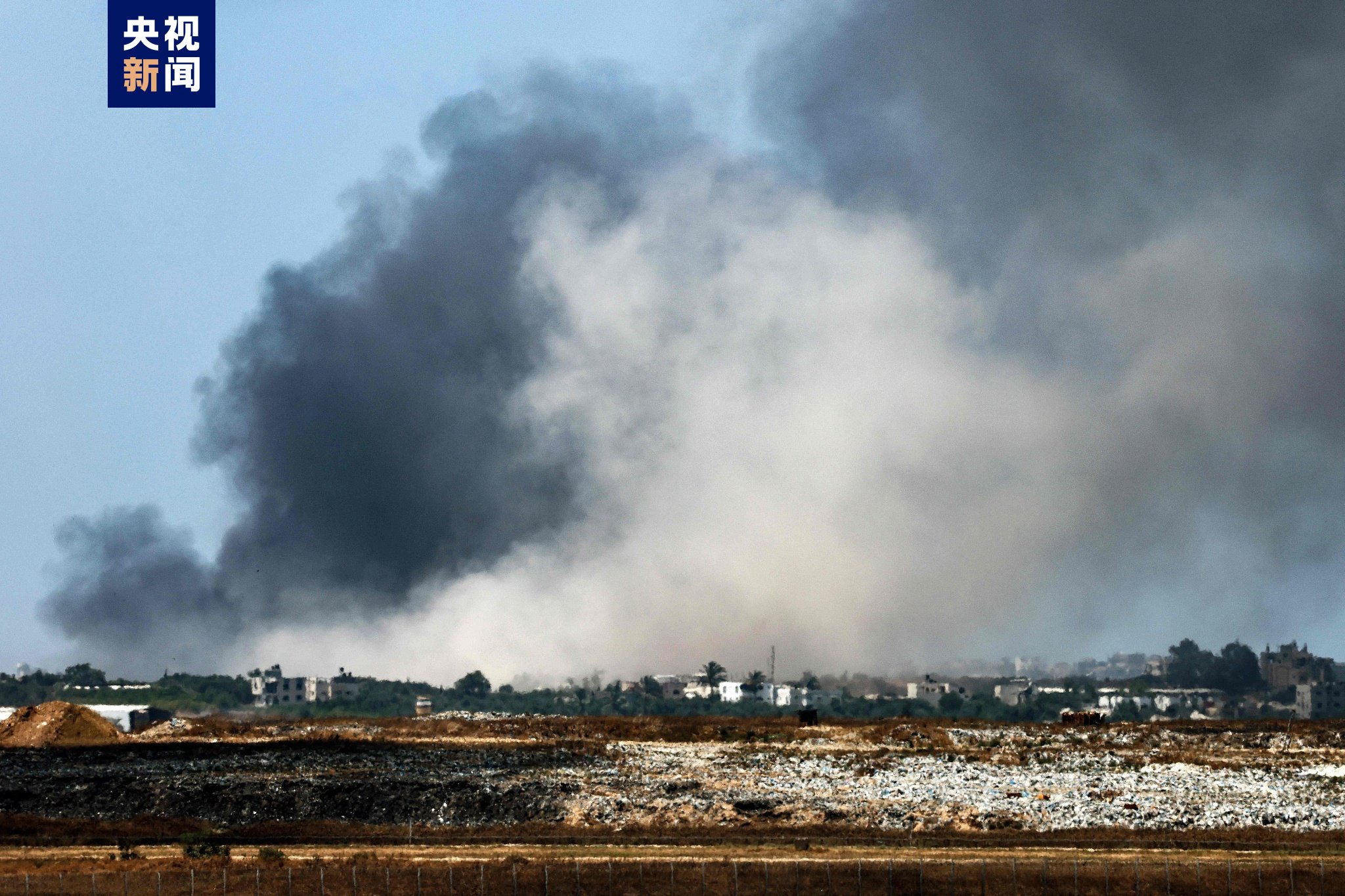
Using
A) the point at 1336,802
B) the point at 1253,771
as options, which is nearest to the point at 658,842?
the point at 1336,802

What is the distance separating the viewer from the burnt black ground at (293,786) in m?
100

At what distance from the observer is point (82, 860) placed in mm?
82875

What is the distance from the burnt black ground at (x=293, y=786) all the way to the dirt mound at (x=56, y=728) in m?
19.6

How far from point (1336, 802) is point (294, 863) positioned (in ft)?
232

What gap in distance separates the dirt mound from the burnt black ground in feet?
64.3

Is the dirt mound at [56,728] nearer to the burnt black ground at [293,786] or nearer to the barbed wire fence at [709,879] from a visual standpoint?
the burnt black ground at [293,786]

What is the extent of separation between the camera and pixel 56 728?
15738cm

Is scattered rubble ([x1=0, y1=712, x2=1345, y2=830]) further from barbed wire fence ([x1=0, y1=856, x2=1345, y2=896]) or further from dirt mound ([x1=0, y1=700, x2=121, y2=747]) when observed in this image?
barbed wire fence ([x1=0, y1=856, x2=1345, y2=896])

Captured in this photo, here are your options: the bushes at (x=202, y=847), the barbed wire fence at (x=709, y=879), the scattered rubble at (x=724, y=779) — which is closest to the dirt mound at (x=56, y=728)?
the scattered rubble at (x=724, y=779)

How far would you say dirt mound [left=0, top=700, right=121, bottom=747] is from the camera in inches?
6058

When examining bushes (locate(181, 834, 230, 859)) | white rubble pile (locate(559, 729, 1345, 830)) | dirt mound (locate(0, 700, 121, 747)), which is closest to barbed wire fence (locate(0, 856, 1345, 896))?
bushes (locate(181, 834, 230, 859))

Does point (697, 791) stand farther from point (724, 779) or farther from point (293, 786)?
point (293, 786)

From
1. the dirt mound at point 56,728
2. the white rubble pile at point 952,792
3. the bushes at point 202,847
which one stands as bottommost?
the white rubble pile at point 952,792

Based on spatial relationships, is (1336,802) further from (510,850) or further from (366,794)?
(366,794)
